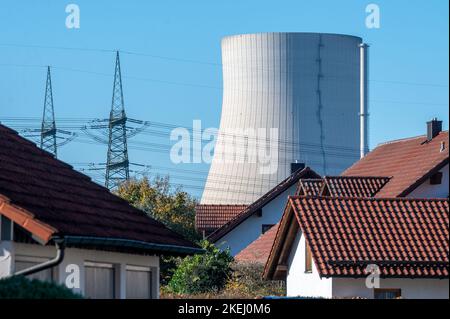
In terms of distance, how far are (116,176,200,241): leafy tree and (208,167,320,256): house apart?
6553mm

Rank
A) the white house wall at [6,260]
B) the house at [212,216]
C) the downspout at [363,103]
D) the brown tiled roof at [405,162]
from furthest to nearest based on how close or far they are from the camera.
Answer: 1. the house at [212,216]
2. the downspout at [363,103]
3. the brown tiled roof at [405,162]
4. the white house wall at [6,260]

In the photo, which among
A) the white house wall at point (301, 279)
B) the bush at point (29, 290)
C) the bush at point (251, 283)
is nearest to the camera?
the bush at point (29, 290)

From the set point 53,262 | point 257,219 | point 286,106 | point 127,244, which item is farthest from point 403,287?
point 286,106

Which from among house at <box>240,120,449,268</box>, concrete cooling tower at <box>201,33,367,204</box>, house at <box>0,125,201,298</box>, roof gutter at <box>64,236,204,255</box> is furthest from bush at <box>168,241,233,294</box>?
concrete cooling tower at <box>201,33,367,204</box>

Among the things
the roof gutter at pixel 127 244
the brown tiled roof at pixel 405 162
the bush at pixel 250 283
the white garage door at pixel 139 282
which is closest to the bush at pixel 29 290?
the roof gutter at pixel 127 244

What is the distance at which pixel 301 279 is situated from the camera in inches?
1296

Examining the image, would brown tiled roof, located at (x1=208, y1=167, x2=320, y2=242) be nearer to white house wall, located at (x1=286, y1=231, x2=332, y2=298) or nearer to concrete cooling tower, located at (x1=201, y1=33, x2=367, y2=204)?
concrete cooling tower, located at (x1=201, y1=33, x2=367, y2=204)

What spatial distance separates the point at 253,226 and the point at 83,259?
40.7m

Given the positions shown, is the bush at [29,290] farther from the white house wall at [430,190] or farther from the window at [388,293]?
the white house wall at [430,190]

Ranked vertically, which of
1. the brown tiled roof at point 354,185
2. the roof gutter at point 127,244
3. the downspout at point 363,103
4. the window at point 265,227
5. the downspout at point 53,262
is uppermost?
the downspout at point 363,103

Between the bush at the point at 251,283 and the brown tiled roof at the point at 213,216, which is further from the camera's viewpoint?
the brown tiled roof at the point at 213,216

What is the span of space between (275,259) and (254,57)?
28.4 meters

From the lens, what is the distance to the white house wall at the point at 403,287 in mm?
29469
